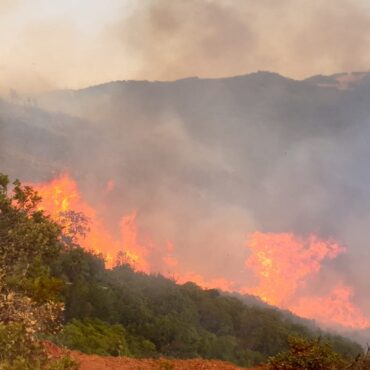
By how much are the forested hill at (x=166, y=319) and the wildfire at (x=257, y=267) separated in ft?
202

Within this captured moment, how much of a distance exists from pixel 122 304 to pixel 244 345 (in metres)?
21.4

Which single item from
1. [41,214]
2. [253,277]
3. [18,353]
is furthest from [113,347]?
[253,277]

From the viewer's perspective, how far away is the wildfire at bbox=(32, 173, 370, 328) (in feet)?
503

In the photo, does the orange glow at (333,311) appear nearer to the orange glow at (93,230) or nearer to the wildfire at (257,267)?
the wildfire at (257,267)

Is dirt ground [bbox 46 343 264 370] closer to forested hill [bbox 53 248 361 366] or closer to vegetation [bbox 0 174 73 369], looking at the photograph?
vegetation [bbox 0 174 73 369]

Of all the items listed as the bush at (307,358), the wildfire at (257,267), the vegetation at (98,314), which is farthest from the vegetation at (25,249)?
the wildfire at (257,267)

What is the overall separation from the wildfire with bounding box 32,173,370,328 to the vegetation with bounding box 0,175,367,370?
107 ft

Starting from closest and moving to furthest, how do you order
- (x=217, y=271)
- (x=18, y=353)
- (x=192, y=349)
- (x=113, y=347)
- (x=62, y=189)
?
(x=18, y=353) → (x=113, y=347) → (x=192, y=349) → (x=62, y=189) → (x=217, y=271)

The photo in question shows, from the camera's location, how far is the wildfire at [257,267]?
153m

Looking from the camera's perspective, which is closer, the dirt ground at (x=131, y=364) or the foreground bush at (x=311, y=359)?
the foreground bush at (x=311, y=359)

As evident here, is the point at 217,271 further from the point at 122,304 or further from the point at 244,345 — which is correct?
the point at 122,304

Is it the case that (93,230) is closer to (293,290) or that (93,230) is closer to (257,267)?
(257,267)

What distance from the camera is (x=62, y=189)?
144 m

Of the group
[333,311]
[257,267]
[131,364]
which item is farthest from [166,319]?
[333,311]
